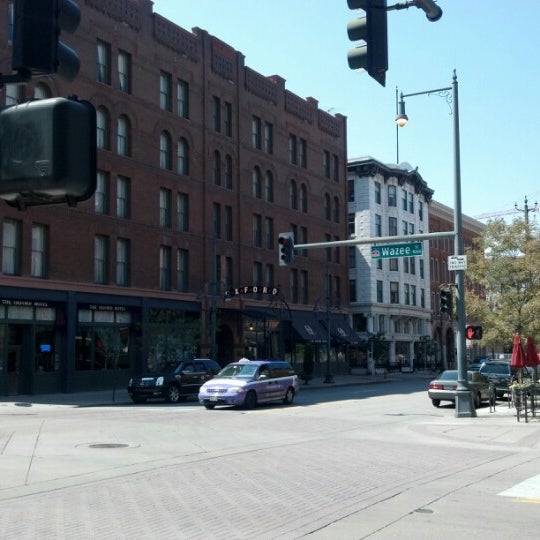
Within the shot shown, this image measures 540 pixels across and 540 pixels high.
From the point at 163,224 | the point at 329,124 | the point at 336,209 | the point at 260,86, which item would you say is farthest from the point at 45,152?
the point at 329,124

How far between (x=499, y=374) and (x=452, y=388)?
5.56m

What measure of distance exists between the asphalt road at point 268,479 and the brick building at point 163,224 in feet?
46.3

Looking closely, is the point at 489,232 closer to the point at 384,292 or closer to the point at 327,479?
the point at 327,479

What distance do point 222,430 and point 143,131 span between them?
25.6m

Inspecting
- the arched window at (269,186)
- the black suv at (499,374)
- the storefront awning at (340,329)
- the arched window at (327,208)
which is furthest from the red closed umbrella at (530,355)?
the arched window at (327,208)

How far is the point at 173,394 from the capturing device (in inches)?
1174

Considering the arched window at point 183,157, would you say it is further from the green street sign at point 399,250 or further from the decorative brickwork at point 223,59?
the green street sign at point 399,250

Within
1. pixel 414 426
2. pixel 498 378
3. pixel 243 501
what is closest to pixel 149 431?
pixel 414 426

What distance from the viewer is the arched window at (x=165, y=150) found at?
140 feet

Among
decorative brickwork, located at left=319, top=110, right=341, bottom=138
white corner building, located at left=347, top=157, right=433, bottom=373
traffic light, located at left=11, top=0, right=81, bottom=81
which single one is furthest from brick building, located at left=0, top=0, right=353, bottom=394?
traffic light, located at left=11, top=0, right=81, bottom=81

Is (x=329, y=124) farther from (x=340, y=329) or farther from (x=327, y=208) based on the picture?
(x=340, y=329)

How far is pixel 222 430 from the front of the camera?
18641 mm

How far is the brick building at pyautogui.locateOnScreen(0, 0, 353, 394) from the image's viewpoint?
34.6m

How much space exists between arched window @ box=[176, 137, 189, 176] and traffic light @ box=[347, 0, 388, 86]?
3799 cm
